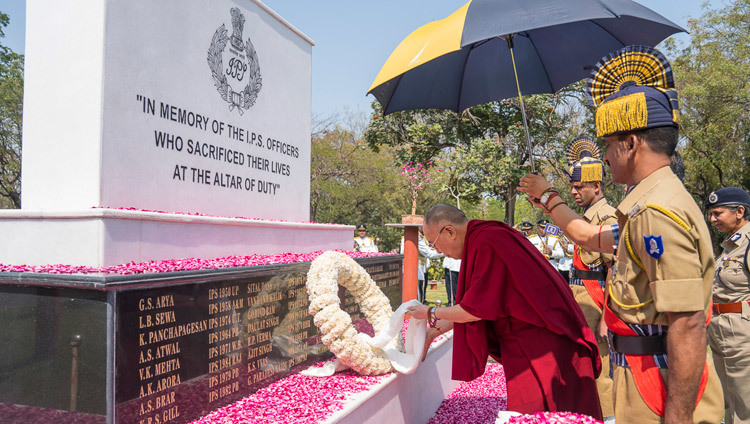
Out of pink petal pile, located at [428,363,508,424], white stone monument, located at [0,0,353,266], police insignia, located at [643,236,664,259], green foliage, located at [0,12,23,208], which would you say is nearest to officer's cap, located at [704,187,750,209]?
pink petal pile, located at [428,363,508,424]

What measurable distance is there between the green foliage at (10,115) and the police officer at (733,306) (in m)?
19.1

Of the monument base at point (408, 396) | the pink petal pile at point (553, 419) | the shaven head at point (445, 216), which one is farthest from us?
the monument base at point (408, 396)

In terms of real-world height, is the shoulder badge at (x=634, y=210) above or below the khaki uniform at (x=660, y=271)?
above

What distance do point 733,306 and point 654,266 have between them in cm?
320

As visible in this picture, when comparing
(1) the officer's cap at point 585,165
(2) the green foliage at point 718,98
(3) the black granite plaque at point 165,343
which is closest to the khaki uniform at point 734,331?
(1) the officer's cap at point 585,165

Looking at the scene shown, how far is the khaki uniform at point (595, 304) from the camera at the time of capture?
169 inches

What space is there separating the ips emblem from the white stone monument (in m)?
0.02

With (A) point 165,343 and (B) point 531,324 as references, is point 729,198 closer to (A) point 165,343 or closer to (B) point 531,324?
(B) point 531,324

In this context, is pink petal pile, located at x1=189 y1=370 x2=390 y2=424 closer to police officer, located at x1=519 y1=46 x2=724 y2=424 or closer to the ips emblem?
police officer, located at x1=519 y1=46 x2=724 y2=424

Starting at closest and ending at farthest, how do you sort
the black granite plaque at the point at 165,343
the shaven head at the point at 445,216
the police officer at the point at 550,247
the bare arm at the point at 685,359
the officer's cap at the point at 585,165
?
the bare arm at the point at 685,359 → the black granite plaque at the point at 165,343 → the shaven head at the point at 445,216 → the officer's cap at the point at 585,165 → the police officer at the point at 550,247

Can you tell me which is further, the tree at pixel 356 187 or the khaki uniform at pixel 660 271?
the tree at pixel 356 187

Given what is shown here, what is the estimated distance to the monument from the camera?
264 centimetres

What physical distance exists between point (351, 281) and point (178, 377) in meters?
1.89

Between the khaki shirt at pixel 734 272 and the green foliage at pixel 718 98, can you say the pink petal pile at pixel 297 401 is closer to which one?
the khaki shirt at pixel 734 272
